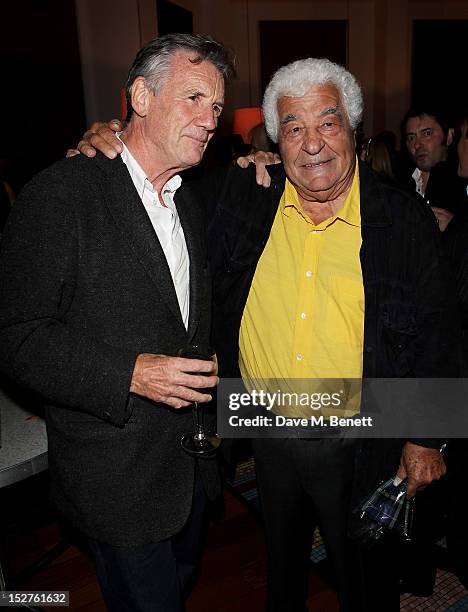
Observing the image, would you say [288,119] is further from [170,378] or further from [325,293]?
[170,378]

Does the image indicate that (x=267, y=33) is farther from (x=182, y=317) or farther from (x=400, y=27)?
(x=182, y=317)

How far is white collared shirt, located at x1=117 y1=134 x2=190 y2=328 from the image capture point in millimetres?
1537

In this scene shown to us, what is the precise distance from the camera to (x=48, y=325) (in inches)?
50.7

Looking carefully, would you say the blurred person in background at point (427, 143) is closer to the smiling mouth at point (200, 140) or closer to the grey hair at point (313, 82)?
the grey hair at point (313, 82)

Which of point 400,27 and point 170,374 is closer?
point 170,374

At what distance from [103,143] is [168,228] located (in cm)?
31

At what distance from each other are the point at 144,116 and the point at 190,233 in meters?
0.38

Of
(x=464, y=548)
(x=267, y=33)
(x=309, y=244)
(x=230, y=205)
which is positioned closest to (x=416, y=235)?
(x=309, y=244)

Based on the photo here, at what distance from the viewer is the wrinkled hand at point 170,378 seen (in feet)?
4.24

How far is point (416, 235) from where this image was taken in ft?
5.52

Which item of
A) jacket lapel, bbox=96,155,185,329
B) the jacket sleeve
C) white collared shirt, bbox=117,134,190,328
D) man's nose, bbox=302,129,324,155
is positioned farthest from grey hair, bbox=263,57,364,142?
Answer: the jacket sleeve

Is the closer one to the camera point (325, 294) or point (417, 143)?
point (325, 294)

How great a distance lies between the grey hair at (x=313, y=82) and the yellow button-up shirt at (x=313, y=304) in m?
0.26

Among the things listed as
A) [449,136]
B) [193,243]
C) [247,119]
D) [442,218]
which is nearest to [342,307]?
[193,243]
